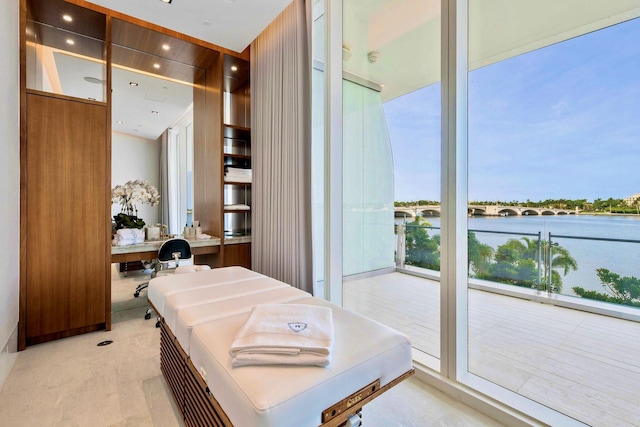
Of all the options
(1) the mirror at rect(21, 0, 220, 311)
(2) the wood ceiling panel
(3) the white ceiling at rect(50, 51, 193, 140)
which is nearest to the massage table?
(1) the mirror at rect(21, 0, 220, 311)

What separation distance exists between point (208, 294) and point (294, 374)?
2.94 ft

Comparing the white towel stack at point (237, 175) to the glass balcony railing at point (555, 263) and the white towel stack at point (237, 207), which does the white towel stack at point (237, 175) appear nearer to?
the white towel stack at point (237, 207)

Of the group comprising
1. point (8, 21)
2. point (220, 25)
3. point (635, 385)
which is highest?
point (220, 25)

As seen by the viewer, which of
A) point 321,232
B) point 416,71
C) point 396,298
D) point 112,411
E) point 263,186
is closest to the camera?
point 112,411

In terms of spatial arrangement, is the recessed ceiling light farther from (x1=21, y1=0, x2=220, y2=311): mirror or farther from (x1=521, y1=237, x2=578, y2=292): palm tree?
(x1=521, y1=237, x2=578, y2=292): palm tree

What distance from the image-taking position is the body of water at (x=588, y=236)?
1391mm

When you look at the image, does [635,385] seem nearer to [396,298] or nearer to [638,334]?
[638,334]

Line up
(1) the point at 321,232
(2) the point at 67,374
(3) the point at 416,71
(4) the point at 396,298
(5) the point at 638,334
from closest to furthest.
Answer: (5) the point at 638,334, (2) the point at 67,374, (3) the point at 416,71, (4) the point at 396,298, (1) the point at 321,232

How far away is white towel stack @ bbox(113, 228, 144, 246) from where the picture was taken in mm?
2990

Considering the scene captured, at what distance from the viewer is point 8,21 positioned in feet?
6.61

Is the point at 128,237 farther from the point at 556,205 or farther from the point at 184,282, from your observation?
the point at 556,205

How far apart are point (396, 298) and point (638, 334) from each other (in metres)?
1.41

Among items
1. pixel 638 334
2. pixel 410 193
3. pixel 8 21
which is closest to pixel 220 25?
pixel 8 21

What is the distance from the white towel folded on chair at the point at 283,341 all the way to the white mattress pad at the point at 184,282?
0.71 meters
